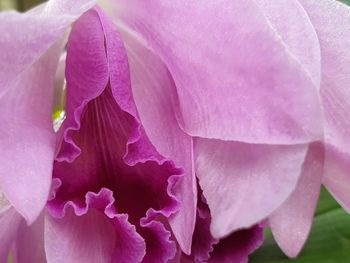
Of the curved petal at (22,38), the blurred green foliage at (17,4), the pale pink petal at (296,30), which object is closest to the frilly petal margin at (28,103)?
the curved petal at (22,38)

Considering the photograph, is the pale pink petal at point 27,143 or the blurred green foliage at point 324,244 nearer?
the pale pink petal at point 27,143

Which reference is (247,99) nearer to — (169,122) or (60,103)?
(169,122)

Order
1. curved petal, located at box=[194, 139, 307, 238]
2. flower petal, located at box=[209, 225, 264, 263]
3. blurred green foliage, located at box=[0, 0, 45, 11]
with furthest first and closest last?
1. blurred green foliage, located at box=[0, 0, 45, 11]
2. flower petal, located at box=[209, 225, 264, 263]
3. curved petal, located at box=[194, 139, 307, 238]

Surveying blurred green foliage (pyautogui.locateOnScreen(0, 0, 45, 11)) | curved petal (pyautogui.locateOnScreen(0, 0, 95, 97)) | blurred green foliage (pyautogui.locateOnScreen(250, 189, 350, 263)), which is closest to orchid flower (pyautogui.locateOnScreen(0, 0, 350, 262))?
curved petal (pyautogui.locateOnScreen(0, 0, 95, 97))

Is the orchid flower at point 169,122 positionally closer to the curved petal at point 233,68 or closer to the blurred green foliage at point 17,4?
the curved petal at point 233,68

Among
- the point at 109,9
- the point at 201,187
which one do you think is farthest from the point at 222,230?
the point at 109,9

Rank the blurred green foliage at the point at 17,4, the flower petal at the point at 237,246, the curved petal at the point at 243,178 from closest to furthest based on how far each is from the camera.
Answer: the curved petal at the point at 243,178 → the flower petal at the point at 237,246 → the blurred green foliage at the point at 17,4

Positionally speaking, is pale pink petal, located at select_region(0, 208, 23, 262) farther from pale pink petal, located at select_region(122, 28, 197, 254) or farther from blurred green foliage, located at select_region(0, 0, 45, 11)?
blurred green foliage, located at select_region(0, 0, 45, 11)

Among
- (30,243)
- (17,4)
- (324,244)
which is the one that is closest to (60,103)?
(30,243)
